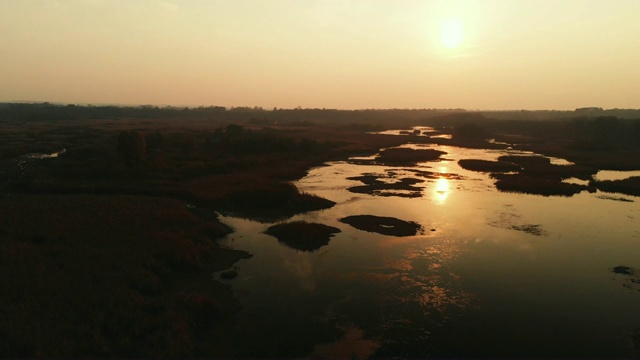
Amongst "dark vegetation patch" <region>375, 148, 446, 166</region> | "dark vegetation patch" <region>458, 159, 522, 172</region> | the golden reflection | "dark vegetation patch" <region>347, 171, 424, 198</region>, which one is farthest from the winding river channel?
"dark vegetation patch" <region>375, 148, 446, 166</region>

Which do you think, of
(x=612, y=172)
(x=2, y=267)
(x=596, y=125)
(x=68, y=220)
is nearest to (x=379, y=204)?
(x=68, y=220)

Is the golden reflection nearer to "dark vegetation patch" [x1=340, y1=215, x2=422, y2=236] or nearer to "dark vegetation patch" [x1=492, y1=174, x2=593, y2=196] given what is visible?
"dark vegetation patch" [x1=492, y1=174, x2=593, y2=196]

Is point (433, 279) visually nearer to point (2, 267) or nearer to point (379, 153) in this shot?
point (2, 267)

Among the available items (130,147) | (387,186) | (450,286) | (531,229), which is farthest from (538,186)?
(130,147)

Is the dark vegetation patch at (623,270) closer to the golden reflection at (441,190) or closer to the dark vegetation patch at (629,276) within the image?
the dark vegetation patch at (629,276)

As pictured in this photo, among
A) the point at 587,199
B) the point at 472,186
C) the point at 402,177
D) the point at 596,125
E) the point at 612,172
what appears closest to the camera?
the point at 587,199

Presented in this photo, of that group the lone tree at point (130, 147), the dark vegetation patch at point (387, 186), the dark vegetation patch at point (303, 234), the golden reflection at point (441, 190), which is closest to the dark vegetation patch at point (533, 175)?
the golden reflection at point (441, 190)
